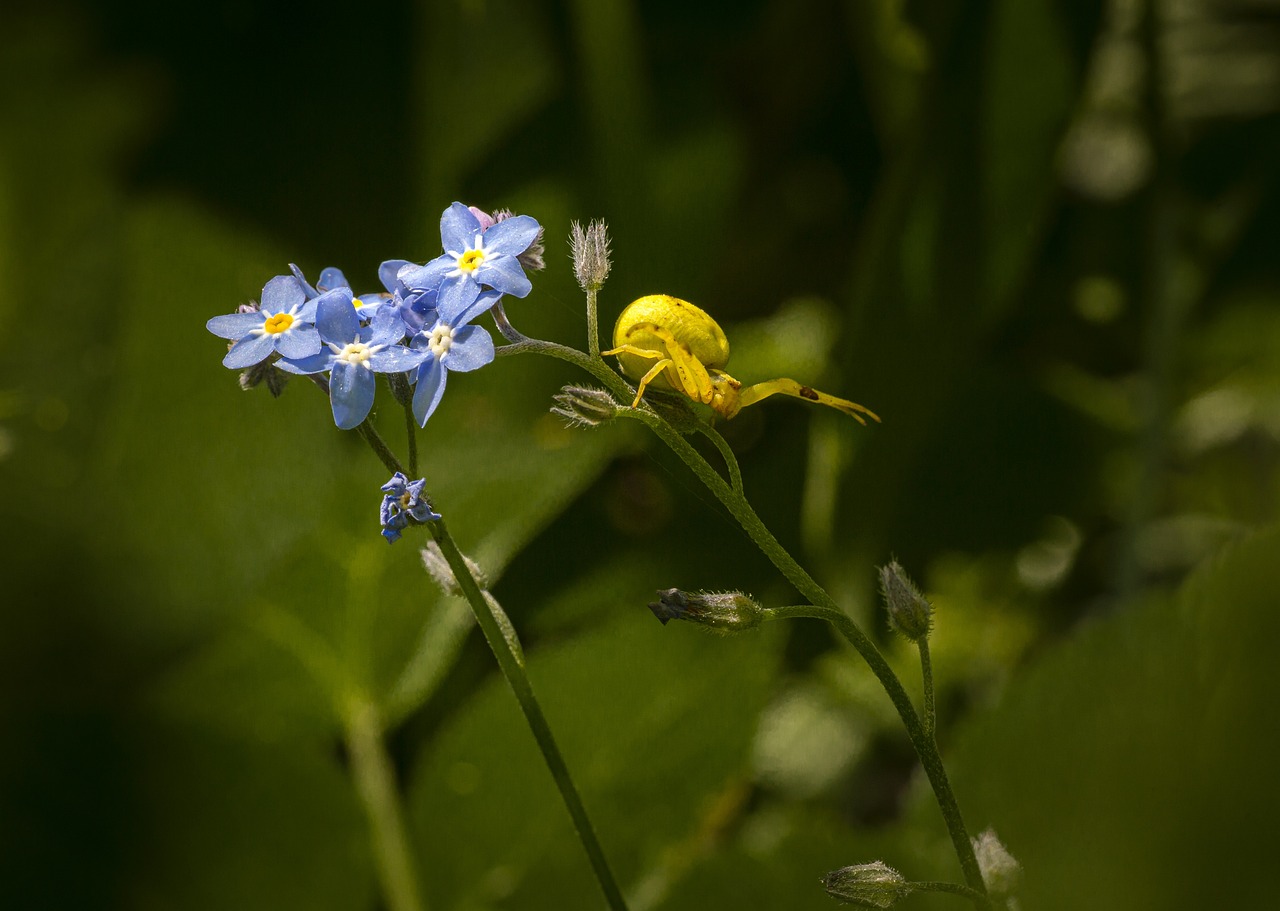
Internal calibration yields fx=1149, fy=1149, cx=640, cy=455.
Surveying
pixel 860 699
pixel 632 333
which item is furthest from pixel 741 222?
pixel 632 333

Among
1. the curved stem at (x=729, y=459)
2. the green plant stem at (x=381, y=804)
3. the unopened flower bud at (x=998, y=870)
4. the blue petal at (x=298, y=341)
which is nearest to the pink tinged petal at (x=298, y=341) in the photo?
the blue petal at (x=298, y=341)

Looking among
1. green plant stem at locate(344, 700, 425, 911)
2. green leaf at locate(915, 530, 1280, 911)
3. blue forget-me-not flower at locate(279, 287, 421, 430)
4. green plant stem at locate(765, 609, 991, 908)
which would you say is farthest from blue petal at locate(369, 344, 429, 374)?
green plant stem at locate(344, 700, 425, 911)

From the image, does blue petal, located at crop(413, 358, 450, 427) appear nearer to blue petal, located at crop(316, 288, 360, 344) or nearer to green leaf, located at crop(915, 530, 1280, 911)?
blue petal, located at crop(316, 288, 360, 344)

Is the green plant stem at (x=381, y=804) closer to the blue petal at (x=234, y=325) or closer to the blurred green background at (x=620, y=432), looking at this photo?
the blurred green background at (x=620, y=432)

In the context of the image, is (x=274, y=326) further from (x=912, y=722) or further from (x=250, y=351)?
(x=912, y=722)

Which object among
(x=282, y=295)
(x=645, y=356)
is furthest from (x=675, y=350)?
(x=282, y=295)

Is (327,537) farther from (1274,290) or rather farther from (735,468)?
(1274,290)
